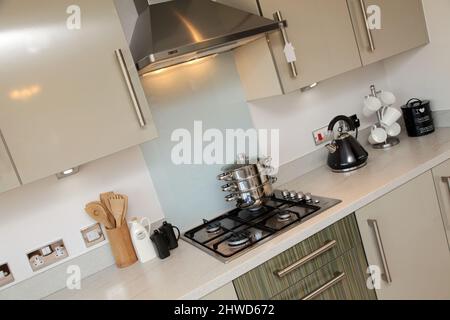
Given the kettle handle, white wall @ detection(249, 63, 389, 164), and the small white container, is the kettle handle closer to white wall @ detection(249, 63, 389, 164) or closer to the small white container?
white wall @ detection(249, 63, 389, 164)

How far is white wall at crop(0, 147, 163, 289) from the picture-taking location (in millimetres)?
1497

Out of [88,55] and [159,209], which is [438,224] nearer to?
[159,209]

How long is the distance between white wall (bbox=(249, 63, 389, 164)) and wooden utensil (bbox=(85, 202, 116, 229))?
90 centimetres

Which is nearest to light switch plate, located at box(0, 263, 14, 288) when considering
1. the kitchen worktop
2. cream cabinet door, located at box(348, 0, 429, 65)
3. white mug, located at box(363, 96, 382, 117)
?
the kitchen worktop

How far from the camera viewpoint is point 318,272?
1469mm

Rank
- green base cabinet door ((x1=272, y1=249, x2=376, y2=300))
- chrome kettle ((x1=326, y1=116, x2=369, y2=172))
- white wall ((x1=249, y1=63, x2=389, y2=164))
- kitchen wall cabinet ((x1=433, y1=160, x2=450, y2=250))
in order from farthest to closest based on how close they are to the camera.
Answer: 1. white wall ((x1=249, y1=63, x2=389, y2=164))
2. chrome kettle ((x1=326, y1=116, x2=369, y2=172))
3. kitchen wall cabinet ((x1=433, y1=160, x2=450, y2=250))
4. green base cabinet door ((x1=272, y1=249, x2=376, y2=300))

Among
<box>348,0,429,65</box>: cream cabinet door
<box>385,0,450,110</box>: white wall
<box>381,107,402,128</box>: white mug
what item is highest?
<box>348,0,429,65</box>: cream cabinet door

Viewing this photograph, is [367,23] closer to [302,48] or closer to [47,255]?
[302,48]

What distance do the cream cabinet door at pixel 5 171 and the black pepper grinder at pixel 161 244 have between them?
1.88 ft

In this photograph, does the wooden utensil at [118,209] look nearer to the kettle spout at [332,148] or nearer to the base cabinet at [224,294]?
the base cabinet at [224,294]

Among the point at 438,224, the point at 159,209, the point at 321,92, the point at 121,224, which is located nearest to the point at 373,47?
the point at 321,92

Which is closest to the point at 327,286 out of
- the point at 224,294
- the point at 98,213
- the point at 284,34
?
the point at 224,294

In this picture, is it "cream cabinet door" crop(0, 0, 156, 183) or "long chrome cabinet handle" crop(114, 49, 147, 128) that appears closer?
"cream cabinet door" crop(0, 0, 156, 183)

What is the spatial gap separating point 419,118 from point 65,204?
1905 millimetres
